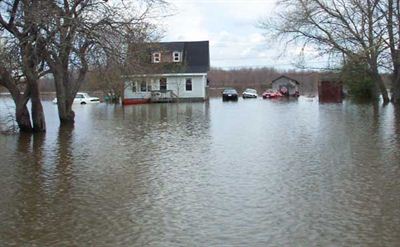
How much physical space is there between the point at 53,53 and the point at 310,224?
1464 cm

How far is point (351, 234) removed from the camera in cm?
644

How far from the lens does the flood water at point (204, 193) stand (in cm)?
658

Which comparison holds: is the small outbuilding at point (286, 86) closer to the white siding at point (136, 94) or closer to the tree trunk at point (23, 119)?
the white siding at point (136, 94)

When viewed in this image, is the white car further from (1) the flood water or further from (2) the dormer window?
(1) the flood water

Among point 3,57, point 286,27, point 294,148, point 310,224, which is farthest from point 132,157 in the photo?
point 286,27

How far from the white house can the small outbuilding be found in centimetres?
2349

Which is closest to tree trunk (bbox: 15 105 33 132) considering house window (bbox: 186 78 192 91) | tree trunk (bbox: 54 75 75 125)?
tree trunk (bbox: 54 75 75 125)

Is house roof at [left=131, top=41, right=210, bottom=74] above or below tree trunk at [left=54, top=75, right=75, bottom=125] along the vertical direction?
above

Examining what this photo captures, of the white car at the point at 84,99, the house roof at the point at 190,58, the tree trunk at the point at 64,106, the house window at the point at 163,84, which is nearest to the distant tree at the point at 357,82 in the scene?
the house roof at the point at 190,58

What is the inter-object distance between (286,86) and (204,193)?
267ft

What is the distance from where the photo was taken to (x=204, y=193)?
9.06m

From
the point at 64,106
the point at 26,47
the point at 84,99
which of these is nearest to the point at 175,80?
the point at 84,99

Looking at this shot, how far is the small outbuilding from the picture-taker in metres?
84.5

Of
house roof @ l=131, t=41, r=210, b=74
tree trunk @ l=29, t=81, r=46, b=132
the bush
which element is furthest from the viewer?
house roof @ l=131, t=41, r=210, b=74
